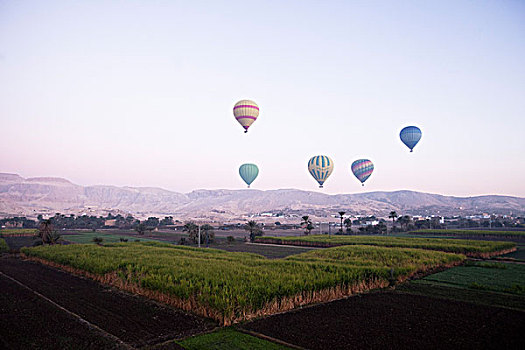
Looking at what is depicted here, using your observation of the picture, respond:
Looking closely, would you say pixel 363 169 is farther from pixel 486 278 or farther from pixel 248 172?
pixel 486 278

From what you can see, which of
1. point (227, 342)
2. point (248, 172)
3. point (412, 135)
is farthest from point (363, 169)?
point (227, 342)

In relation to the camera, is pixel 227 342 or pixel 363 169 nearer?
pixel 227 342

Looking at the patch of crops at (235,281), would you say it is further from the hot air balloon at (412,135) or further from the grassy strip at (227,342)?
the hot air balloon at (412,135)

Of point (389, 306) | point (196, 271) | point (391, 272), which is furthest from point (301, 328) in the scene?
point (391, 272)

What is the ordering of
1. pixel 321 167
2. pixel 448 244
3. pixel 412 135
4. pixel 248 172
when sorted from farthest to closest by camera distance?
pixel 248 172, pixel 321 167, pixel 412 135, pixel 448 244

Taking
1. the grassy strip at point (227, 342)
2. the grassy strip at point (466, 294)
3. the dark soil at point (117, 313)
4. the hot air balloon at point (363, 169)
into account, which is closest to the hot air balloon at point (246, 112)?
the hot air balloon at point (363, 169)

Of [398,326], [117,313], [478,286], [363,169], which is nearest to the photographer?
[398,326]

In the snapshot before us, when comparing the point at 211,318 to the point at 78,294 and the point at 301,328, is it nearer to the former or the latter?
the point at 301,328
